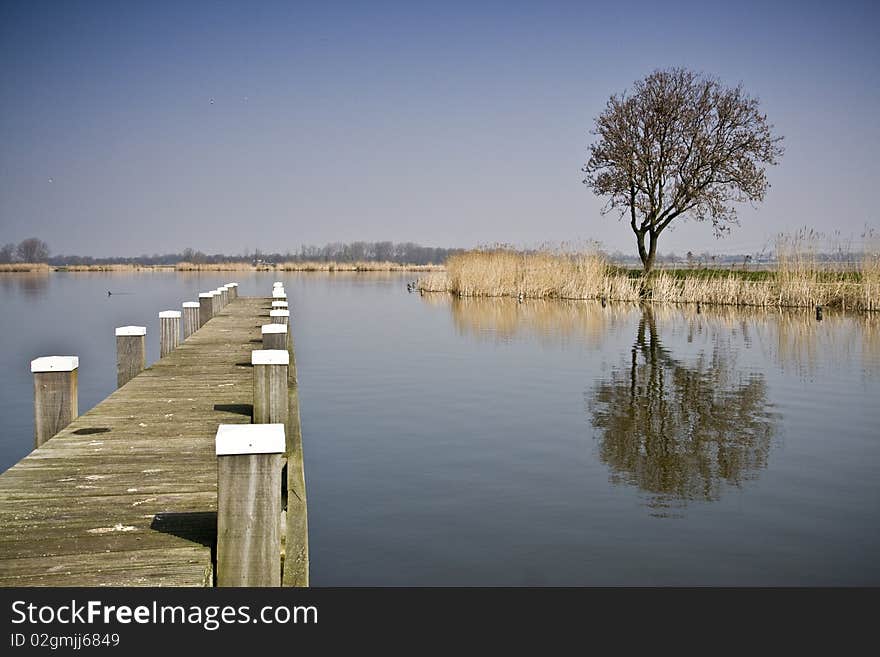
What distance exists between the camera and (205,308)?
15836 millimetres

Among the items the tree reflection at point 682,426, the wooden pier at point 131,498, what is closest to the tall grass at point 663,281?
the tree reflection at point 682,426

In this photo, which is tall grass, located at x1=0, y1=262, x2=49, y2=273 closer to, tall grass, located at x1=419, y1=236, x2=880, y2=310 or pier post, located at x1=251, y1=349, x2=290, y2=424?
tall grass, located at x1=419, y1=236, x2=880, y2=310

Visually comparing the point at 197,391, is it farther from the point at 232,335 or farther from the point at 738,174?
the point at 738,174

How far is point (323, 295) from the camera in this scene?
37531mm

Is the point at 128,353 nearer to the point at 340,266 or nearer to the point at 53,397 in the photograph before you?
the point at 53,397

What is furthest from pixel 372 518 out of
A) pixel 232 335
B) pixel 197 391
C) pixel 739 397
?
pixel 232 335

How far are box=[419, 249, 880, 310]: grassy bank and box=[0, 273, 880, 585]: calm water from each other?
247 inches

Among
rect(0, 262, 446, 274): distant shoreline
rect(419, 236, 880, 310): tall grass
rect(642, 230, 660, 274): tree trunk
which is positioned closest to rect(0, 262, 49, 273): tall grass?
rect(0, 262, 446, 274): distant shoreline

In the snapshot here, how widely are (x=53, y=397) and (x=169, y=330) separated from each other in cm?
517

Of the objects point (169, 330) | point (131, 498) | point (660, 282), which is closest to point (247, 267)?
point (660, 282)

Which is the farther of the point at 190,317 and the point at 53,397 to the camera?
the point at 190,317

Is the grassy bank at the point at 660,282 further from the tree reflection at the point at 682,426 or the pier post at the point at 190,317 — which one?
the pier post at the point at 190,317

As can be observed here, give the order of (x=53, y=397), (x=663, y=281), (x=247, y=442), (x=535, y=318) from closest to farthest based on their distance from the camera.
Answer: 1. (x=247, y=442)
2. (x=53, y=397)
3. (x=535, y=318)
4. (x=663, y=281)

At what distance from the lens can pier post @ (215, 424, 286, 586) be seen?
10.6ft
